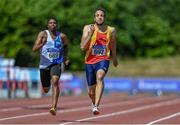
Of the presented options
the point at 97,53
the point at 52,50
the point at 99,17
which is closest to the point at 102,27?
the point at 99,17

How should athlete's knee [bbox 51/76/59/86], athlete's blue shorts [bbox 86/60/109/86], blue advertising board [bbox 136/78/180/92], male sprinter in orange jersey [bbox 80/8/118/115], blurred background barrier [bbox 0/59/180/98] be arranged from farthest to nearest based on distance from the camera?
blue advertising board [bbox 136/78/180/92]
blurred background barrier [bbox 0/59/180/98]
athlete's knee [bbox 51/76/59/86]
athlete's blue shorts [bbox 86/60/109/86]
male sprinter in orange jersey [bbox 80/8/118/115]

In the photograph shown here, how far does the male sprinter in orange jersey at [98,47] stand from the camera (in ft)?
42.3

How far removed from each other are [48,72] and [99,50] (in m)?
1.46

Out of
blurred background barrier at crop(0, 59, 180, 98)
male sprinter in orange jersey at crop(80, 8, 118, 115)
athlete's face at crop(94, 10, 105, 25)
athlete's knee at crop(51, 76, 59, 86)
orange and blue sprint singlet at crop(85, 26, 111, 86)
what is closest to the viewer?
athlete's face at crop(94, 10, 105, 25)

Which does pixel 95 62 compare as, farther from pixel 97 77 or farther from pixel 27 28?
pixel 27 28

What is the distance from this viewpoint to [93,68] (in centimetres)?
1327

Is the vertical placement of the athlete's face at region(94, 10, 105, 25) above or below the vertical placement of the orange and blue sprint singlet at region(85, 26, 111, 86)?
above

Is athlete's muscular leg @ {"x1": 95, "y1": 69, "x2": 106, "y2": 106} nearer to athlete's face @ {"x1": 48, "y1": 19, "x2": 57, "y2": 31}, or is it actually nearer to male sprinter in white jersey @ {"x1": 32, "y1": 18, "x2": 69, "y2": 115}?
male sprinter in white jersey @ {"x1": 32, "y1": 18, "x2": 69, "y2": 115}

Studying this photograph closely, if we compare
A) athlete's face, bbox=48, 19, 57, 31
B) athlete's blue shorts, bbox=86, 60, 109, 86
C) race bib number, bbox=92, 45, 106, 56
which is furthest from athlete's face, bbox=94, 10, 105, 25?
athlete's face, bbox=48, 19, 57, 31

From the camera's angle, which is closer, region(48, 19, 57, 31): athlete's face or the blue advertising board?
region(48, 19, 57, 31): athlete's face

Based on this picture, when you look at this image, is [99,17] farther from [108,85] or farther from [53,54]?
[108,85]

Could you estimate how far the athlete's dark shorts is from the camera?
45.6 ft

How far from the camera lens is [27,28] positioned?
65.3 m

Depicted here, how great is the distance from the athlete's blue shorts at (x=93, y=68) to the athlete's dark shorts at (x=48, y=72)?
2.54 ft
